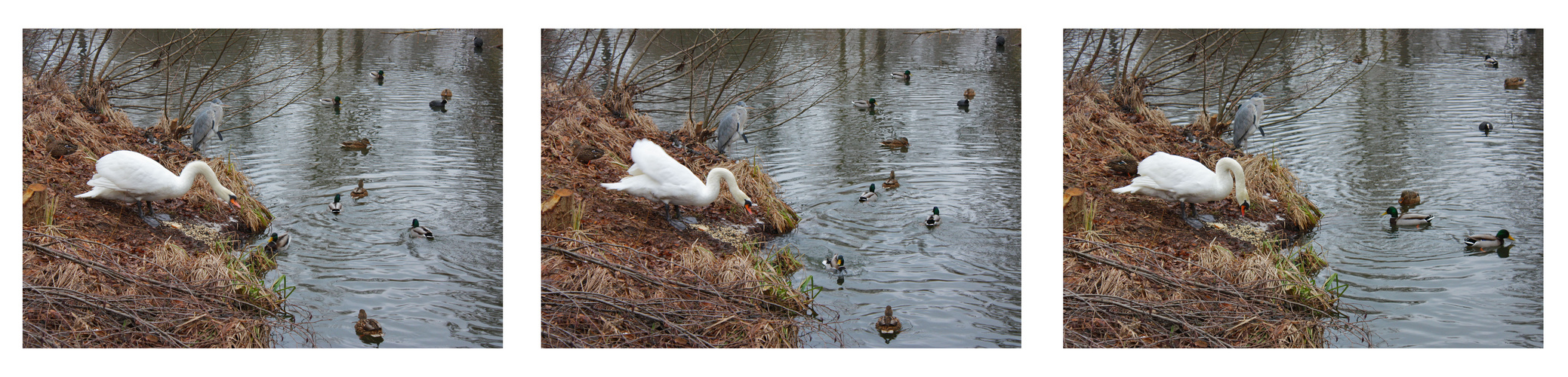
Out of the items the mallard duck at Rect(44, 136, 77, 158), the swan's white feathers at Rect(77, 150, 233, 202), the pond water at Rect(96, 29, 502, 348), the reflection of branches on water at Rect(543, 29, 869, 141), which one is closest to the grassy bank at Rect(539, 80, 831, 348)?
the reflection of branches on water at Rect(543, 29, 869, 141)

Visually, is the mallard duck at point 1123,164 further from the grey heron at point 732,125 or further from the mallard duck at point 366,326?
the mallard duck at point 366,326

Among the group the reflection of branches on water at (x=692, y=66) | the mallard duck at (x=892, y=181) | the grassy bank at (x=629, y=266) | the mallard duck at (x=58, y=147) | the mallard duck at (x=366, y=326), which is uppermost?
the reflection of branches on water at (x=692, y=66)

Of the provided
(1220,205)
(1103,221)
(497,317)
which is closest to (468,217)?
(497,317)

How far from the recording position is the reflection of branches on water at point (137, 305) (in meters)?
4.74

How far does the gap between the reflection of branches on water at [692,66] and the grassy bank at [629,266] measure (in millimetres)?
112

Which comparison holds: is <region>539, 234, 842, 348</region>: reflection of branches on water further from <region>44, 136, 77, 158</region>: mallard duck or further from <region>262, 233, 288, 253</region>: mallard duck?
<region>44, 136, 77, 158</region>: mallard duck

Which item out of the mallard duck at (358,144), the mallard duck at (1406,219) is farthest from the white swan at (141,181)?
the mallard duck at (1406,219)

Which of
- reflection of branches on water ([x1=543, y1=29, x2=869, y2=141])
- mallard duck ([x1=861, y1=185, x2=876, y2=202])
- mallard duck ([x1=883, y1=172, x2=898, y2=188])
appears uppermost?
reflection of branches on water ([x1=543, y1=29, x2=869, y2=141])

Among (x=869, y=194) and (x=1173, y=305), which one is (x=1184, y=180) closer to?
(x=1173, y=305)

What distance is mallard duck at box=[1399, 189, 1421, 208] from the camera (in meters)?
4.77

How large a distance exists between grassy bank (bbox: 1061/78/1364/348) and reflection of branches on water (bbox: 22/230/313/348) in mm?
4004

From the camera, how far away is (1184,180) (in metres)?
4.75

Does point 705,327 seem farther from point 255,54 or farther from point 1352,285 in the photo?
point 1352,285

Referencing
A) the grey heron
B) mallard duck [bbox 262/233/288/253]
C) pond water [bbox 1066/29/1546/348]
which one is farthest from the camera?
the grey heron
